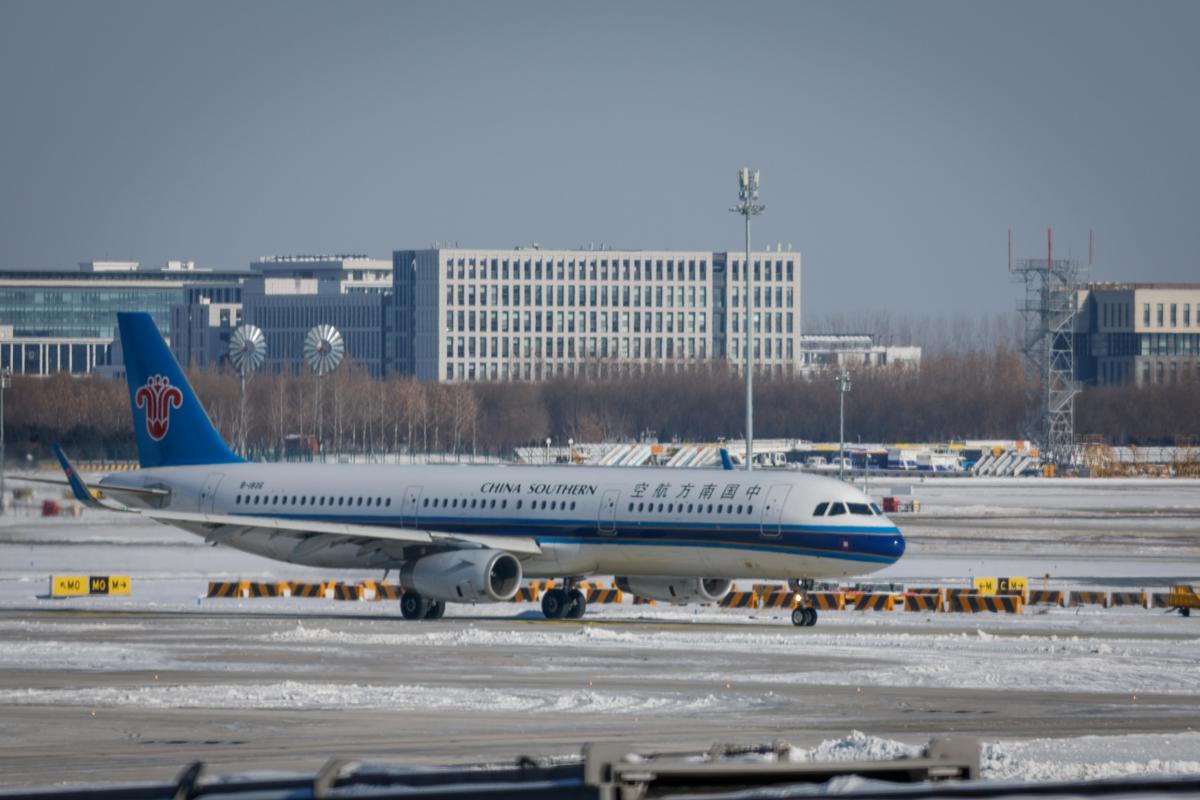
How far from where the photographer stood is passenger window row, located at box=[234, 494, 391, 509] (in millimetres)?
46219

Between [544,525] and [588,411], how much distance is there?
149197mm

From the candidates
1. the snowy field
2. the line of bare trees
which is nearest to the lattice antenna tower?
the line of bare trees

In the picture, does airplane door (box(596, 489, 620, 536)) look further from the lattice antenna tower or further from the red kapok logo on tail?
the lattice antenna tower

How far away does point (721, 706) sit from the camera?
2820 cm

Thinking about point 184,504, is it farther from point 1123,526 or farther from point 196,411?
point 1123,526

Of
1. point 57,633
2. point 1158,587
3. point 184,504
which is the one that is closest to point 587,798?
point 57,633

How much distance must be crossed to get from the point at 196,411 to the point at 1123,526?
148 feet

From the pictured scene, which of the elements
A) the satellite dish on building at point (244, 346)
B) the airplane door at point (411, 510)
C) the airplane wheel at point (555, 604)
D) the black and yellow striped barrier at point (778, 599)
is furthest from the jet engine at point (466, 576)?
the satellite dish on building at point (244, 346)

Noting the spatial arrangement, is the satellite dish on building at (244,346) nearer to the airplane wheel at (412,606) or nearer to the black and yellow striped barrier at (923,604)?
the airplane wheel at (412,606)

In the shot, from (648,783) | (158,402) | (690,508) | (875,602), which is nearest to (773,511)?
(690,508)

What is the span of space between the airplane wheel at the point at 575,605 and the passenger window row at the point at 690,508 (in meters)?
2.71

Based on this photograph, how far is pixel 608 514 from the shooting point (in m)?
43.1

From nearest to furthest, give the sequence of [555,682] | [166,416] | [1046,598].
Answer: [555,682] < [1046,598] < [166,416]

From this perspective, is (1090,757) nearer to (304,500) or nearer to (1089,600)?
(1089,600)
